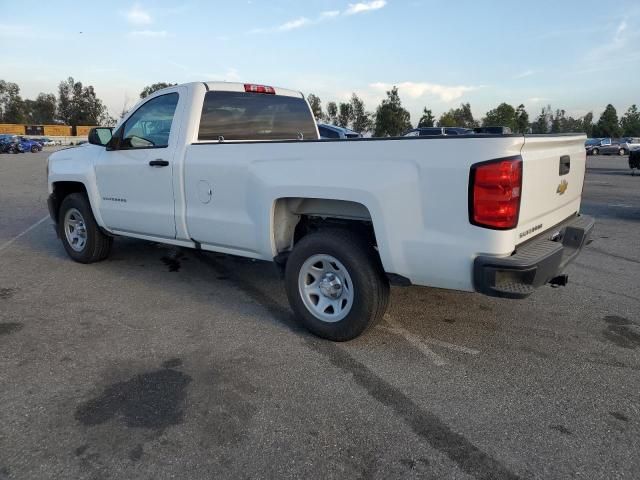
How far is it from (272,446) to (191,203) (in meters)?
2.69

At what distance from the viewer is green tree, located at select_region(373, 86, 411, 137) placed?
53.7 meters

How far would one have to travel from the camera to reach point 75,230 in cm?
644

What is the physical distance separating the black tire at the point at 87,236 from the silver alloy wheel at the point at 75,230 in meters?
0.03

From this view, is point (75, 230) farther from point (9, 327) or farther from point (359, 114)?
point (359, 114)

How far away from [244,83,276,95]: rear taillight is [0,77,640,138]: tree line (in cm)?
3870

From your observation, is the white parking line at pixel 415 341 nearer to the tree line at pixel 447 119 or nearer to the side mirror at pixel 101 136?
the side mirror at pixel 101 136

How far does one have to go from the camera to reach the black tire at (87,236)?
6.08 meters

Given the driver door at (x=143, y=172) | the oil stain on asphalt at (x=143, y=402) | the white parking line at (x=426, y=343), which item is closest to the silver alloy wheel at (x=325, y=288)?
the white parking line at (x=426, y=343)

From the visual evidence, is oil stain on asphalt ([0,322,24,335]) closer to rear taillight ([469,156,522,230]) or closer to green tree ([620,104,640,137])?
Result: rear taillight ([469,156,522,230])

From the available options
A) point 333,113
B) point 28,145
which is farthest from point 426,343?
point 333,113

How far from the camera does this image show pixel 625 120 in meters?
87.9

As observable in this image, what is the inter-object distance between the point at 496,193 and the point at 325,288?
153 cm

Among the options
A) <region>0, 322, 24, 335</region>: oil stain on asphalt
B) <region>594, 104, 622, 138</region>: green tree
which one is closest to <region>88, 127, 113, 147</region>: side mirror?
<region>0, 322, 24, 335</region>: oil stain on asphalt

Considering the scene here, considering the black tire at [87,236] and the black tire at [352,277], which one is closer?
the black tire at [352,277]
